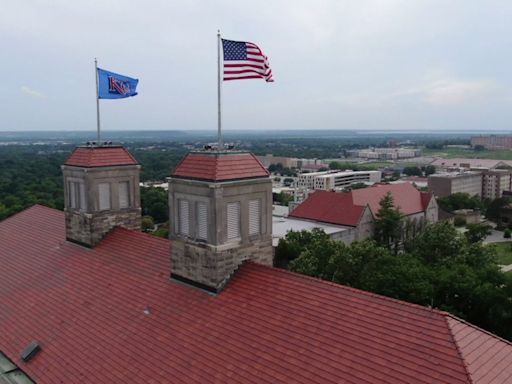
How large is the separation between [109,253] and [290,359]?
13.7 m

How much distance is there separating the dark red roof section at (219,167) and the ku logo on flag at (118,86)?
954 cm

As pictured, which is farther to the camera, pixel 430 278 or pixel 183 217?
pixel 430 278

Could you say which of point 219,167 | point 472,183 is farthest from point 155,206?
point 472,183

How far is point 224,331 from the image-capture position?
1644cm

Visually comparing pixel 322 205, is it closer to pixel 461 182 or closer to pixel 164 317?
pixel 164 317

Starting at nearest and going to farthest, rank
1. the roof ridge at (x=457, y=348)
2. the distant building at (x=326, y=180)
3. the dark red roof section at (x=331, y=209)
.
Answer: the roof ridge at (x=457, y=348) → the dark red roof section at (x=331, y=209) → the distant building at (x=326, y=180)

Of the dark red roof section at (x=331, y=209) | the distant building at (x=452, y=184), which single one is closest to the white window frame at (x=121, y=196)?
the dark red roof section at (x=331, y=209)

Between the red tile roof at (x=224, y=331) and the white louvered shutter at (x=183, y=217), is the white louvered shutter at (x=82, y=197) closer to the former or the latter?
the red tile roof at (x=224, y=331)

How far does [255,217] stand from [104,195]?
11.0 meters

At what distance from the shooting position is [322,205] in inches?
2960

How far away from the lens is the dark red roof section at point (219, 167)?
1870cm

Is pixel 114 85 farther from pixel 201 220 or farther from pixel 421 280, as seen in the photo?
pixel 421 280

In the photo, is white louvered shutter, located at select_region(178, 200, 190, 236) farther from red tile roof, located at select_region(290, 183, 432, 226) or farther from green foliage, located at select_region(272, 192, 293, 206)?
green foliage, located at select_region(272, 192, 293, 206)

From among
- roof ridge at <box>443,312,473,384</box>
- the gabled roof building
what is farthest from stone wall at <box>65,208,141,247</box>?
roof ridge at <box>443,312,473,384</box>
